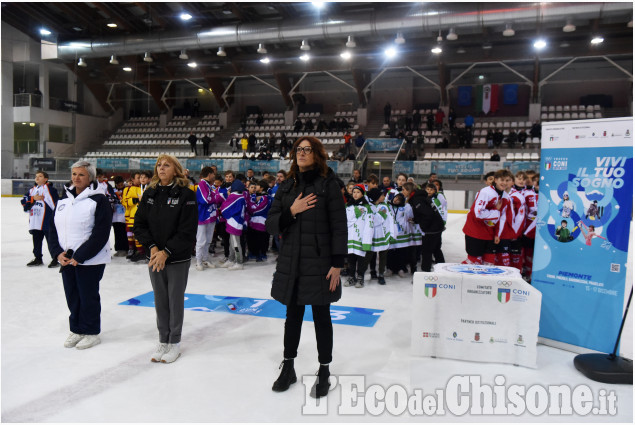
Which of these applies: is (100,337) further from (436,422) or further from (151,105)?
(151,105)

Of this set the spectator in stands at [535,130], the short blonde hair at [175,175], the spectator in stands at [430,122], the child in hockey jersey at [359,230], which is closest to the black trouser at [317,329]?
the short blonde hair at [175,175]

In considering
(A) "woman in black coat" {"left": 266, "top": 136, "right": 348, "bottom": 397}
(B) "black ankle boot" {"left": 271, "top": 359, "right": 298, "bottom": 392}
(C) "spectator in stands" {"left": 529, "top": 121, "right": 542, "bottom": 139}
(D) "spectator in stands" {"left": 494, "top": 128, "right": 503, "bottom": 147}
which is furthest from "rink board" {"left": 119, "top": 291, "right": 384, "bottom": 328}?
(C) "spectator in stands" {"left": 529, "top": 121, "right": 542, "bottom": 139}

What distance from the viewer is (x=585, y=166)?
3668 millimetres

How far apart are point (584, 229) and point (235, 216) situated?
4576mm

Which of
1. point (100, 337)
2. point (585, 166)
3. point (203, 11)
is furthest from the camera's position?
point (203, 11)

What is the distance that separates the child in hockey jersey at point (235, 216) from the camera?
6863 millimetres

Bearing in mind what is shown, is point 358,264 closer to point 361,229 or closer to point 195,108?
point 361,229

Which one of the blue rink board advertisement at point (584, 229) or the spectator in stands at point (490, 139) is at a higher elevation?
the spectator in stands at point (490, 139)

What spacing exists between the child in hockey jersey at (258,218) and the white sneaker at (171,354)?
3911 millimetres

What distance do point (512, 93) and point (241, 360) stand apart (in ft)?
76.2

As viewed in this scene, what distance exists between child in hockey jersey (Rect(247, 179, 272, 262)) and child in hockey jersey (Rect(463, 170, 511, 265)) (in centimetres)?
321

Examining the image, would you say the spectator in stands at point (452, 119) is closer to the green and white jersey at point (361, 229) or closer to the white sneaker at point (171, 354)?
the green and white jersey at point (361, 229)

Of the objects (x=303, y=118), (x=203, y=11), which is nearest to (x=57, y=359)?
(x=203, y=11)

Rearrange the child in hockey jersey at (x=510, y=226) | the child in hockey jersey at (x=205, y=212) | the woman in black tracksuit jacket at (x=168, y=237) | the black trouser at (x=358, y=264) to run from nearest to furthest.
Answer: the woman in black tracksuit jacket at (x=168, y=237), the child in hockey jersey at (x=510, y=226), the black trouser at (x=358, y=264), the child in hockey jersey at (x=205, y=212)
